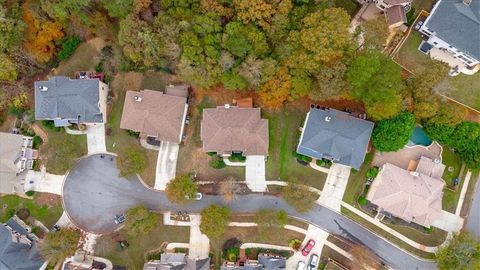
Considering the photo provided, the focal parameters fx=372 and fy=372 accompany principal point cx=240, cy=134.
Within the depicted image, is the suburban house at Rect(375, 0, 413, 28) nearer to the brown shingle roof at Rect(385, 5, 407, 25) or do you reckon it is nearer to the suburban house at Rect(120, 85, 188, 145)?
the brown shingle roof at Rect(385, 5, 407, 25)

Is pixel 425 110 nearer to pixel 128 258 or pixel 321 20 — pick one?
pixel 321 20

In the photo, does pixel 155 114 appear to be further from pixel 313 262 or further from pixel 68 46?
pixel 313 262

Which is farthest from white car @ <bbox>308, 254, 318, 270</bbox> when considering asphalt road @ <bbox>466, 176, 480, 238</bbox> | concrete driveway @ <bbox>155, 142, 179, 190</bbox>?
concrete driveway @ <bbox>155, 142, 179, 190</bbox>

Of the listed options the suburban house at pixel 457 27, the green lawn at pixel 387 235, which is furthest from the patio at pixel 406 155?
the suburban house at pixel 457 27

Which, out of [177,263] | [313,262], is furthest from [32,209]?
[313,262]

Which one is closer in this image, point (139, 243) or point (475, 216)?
point (475, 216)

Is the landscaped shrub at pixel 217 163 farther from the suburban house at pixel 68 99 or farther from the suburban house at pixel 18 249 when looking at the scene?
the suburban house at pixel 18 249

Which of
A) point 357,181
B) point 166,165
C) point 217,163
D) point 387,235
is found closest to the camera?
point 387,235
